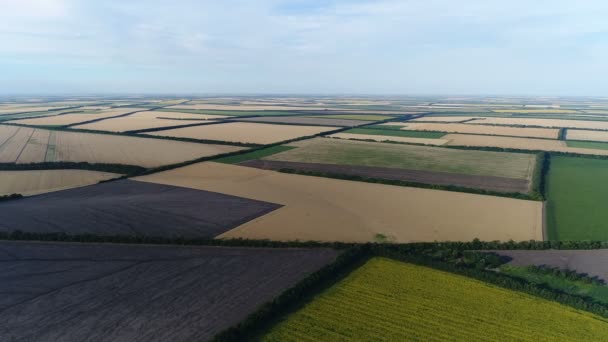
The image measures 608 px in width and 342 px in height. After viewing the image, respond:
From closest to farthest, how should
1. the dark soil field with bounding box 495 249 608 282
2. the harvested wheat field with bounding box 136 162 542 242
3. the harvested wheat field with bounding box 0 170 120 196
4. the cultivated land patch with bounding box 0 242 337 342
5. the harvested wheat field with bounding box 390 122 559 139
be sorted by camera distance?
1. the cultivated land patch with bounding box 0 242 337 342
2. the dark soil field with bounding box 495 249 608 282
3. the harvested wheat field with bounding box 136 162 542 242
4. the harvested wheat field with bounding box 0 170 120 196
5. the harvested wheat field with bounding box 390 122 559 139

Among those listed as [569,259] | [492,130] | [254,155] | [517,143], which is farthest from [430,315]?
[492,130]

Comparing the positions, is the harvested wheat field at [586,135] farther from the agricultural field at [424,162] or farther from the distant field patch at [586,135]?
the agricultural field at [424,162]

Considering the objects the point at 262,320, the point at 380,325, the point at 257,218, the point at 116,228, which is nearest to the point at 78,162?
the point at 116,228

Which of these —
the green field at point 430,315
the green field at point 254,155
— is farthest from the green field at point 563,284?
the green field at point 254,155

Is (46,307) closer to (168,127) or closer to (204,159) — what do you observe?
(204,159)

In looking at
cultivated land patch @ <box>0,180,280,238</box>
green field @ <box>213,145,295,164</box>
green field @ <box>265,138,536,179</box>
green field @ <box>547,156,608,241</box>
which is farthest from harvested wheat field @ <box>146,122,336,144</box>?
green field @ <box>547,156,608,241</box>

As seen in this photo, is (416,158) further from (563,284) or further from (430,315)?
(430,315)

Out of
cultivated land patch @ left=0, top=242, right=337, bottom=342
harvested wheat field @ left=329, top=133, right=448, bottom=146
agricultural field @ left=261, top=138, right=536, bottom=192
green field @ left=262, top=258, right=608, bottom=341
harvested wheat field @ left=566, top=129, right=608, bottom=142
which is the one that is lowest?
green field @ left=262, top=258, right=608, bottom=341

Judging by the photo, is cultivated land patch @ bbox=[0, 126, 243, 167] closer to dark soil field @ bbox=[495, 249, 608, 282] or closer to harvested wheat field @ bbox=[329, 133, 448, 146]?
harvested wheat field @ bbox=[329, 133, 448, 146]
